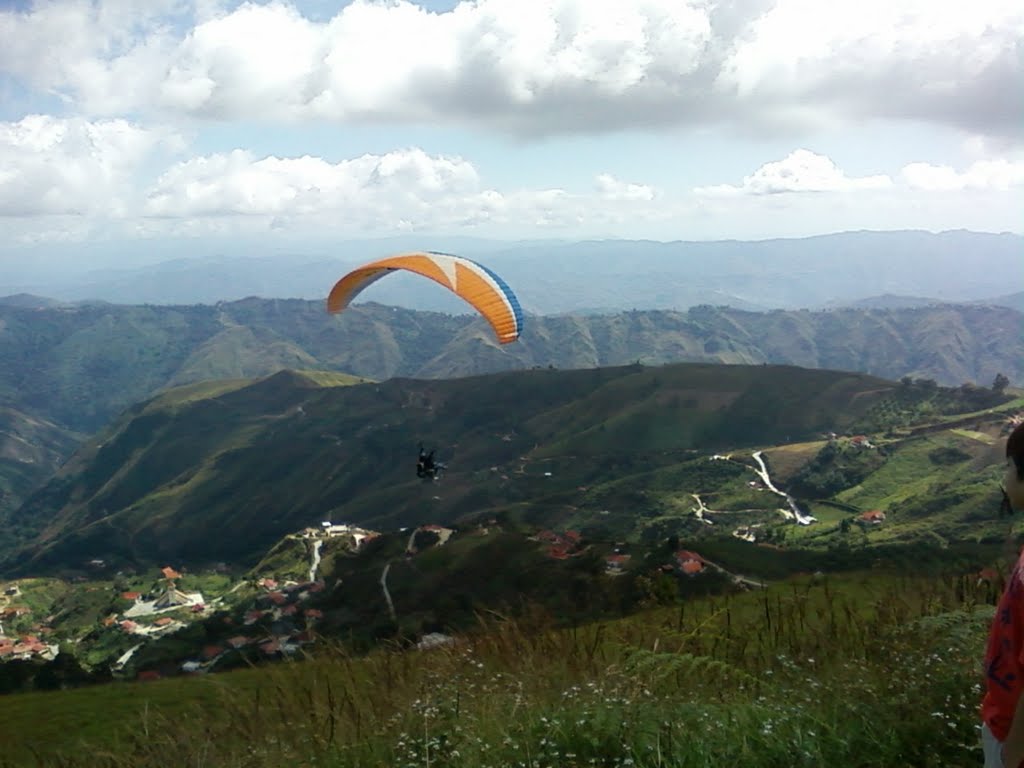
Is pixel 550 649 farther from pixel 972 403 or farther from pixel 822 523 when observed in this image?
pixel 972 403

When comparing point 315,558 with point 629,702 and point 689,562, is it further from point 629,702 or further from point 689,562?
point 629,702

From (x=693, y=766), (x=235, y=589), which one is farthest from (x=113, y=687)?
(x=235, y=589)

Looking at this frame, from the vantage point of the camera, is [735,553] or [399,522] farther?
[399,522]

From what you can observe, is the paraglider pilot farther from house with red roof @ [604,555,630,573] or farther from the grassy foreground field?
house with red roof @ [604,555,630,573]

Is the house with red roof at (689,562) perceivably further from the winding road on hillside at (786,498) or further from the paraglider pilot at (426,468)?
the winding road on hillside at (786,498)

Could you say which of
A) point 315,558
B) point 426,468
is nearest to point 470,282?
point 426,468

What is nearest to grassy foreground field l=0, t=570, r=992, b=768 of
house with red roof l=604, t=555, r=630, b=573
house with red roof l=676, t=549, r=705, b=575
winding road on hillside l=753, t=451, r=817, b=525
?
house with red roof l=676, t=549, r=705, b=575
